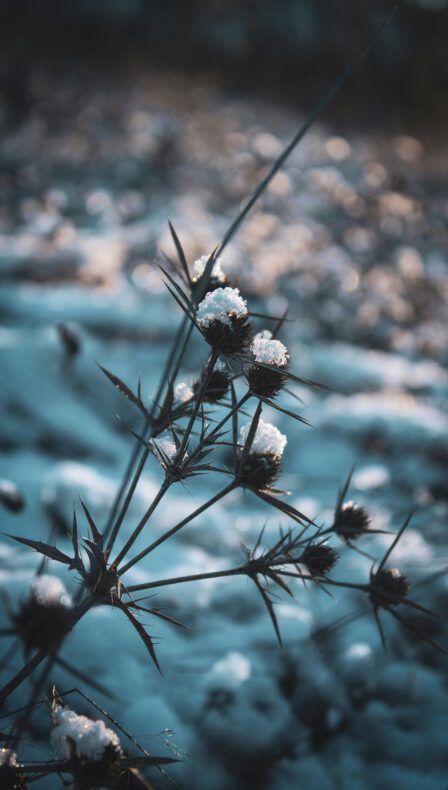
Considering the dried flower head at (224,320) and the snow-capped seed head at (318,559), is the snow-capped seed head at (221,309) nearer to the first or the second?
the dried flower head at (224,320)

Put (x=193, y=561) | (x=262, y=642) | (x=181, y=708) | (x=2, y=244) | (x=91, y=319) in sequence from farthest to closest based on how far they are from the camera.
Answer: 1. (x=2, y=244)
2. (x=91, y=319)
3. (x=193, y=561)
4. (x=262, y=642)
5. (x=181, y=708)

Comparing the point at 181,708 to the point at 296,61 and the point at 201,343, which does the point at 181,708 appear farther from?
the point at 296,61

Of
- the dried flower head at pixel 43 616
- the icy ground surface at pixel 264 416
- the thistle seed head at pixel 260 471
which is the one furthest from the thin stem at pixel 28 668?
the thistle seed head at pixel 260 471

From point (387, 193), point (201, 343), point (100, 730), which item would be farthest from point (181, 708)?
point (387, 193)

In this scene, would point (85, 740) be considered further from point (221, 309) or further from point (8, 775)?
point (221, 309)

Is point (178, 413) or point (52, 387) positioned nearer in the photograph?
point (178, 413)

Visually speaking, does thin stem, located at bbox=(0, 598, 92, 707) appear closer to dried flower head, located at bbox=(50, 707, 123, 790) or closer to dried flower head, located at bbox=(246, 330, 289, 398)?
dried flower head, located at bbox=(50, 707, 123, 790)

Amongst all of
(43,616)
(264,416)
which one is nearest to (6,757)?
(43,616)

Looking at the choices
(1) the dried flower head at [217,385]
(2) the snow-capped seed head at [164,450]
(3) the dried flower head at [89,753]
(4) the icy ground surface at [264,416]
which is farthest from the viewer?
(4) the icy ground surface at [264,416]
